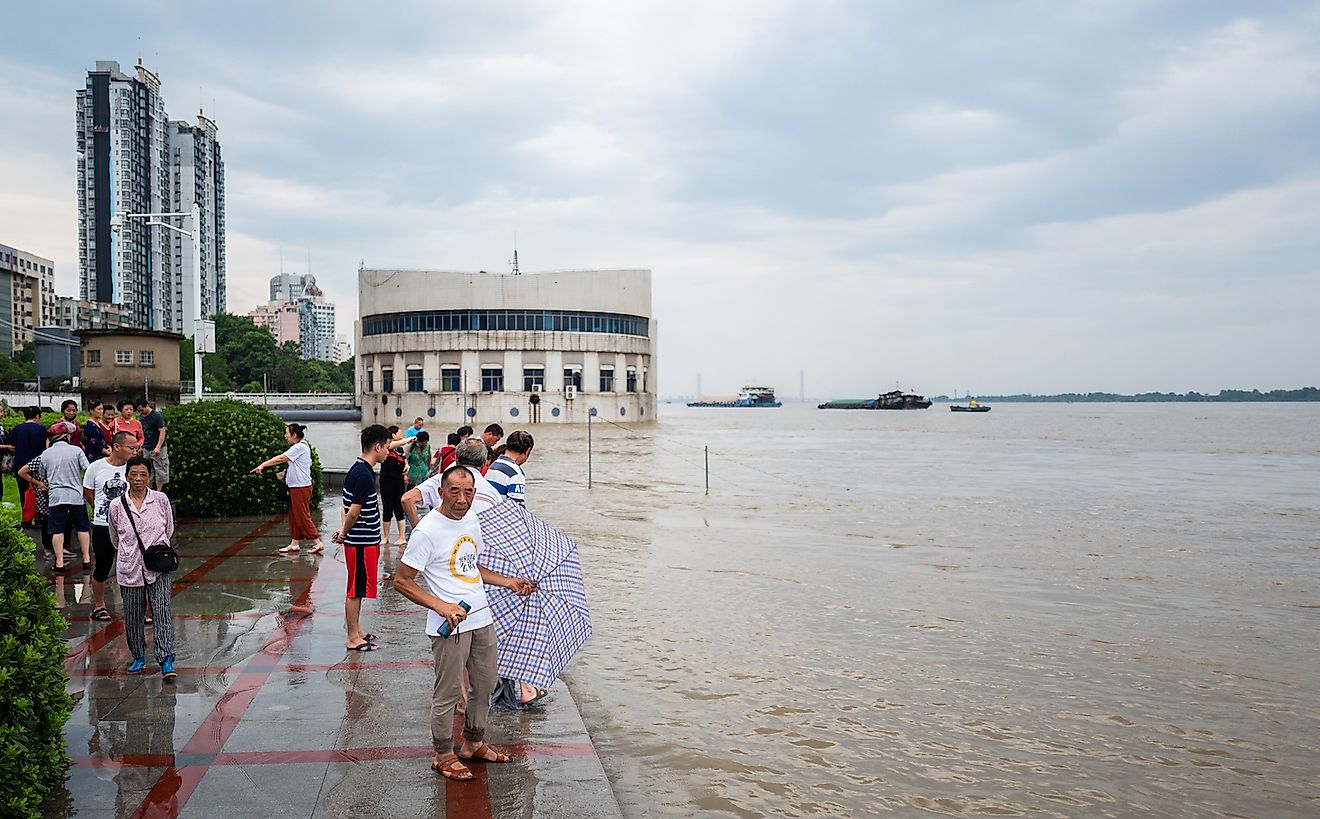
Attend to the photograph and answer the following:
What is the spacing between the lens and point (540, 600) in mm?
6098

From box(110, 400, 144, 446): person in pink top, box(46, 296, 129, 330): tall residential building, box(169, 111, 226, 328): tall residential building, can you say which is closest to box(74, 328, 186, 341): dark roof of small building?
box(110, 400, 144, 446): person in pink top

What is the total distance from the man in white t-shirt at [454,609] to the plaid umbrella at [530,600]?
416 mm

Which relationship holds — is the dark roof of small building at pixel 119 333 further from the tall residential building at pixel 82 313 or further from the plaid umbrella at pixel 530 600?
the tall residential building at pixel 82 313

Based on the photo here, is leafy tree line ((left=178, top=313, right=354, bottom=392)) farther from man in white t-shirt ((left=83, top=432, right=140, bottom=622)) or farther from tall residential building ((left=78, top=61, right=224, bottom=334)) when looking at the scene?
man in white t-shirt ((left=83, top=432, right=140, bottom=622))

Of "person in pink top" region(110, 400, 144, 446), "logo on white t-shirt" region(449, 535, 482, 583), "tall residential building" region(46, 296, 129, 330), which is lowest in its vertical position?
"logo on white t-shirt" region(449, 535, 482, 583)

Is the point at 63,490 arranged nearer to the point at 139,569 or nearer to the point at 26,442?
the point at 26,442

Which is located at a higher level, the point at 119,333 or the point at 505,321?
the point at 505,321

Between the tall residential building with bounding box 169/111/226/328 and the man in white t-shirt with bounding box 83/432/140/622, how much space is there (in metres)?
146

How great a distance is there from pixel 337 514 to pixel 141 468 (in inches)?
388

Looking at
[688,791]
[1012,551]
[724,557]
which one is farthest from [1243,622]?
[688,791]

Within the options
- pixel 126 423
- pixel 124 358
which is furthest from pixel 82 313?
pixel 126 423

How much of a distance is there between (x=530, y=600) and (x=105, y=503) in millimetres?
4510

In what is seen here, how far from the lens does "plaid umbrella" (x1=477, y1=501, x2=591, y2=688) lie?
584 centimetres

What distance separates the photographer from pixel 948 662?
8.91 metres
